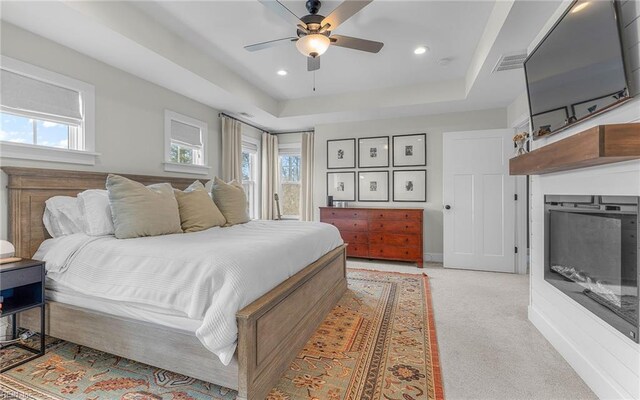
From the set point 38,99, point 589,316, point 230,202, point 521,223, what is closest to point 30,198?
point 38,99

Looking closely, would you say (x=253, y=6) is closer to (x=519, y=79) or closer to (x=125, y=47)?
(x=125, y=47)

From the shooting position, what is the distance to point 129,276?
168cm

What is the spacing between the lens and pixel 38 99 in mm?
2434

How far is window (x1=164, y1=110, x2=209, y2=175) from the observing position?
3.65m

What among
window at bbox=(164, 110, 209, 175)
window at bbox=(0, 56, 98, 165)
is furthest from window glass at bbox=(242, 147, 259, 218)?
window at bbox=(0, 56, 98, 165)

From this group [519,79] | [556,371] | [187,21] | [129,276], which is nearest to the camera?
[129,276]

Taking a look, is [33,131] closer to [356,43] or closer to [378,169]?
[356,43]

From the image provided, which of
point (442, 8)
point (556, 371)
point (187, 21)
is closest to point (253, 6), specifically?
point (187, 21)

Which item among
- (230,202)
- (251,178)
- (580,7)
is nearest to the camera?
(580,7)

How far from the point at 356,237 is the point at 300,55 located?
9.36 ft

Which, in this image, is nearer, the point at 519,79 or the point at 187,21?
the point at 187,21

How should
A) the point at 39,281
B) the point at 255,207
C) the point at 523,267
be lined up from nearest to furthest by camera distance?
1. the point at 39,281
2. the point at 523,267
3. the point at 255,207

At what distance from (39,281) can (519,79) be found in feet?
15.9

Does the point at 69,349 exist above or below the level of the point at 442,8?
below
